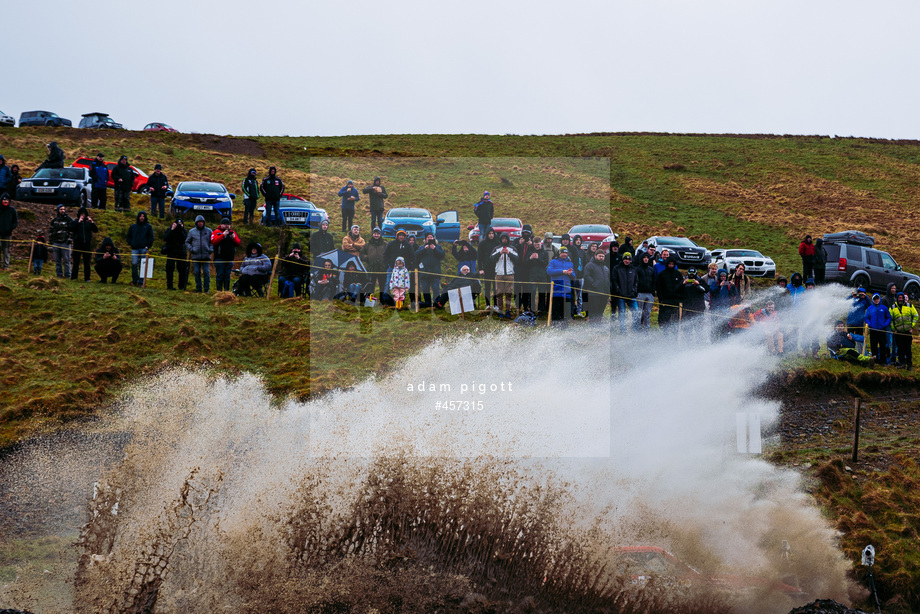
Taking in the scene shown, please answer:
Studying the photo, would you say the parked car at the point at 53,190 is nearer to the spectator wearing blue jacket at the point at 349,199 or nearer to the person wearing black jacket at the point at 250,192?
the person wearing black jacket at the point at 250,192

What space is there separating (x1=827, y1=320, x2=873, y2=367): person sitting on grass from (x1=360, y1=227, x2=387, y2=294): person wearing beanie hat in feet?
32.5

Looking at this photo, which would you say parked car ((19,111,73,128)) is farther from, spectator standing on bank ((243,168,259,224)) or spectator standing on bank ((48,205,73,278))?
spectator standing on bank ((48,205,73,278))

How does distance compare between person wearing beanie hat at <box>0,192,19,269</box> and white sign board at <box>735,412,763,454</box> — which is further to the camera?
person wearing beanie hat at <box>0,192,19,269</box>

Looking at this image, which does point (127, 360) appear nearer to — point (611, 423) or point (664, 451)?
point (611, 423)

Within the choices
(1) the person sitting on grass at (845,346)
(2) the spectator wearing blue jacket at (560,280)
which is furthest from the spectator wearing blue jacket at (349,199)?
(1) the person sitting on grass at (845,346)

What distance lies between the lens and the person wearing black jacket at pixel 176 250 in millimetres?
18359

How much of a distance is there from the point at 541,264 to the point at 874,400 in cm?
752

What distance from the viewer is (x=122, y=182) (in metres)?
24.3

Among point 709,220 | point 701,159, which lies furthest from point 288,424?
point 701,159

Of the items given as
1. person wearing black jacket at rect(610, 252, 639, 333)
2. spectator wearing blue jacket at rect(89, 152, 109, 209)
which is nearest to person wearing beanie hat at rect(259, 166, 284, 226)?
spectator wearing blue jacket at rect(89, 152, 109, 209)

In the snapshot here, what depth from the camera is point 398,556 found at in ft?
40.4

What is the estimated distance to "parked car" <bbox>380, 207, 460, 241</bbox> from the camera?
23.1m

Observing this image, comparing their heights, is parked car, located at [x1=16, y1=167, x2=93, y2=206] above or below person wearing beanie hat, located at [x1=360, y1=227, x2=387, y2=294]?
above

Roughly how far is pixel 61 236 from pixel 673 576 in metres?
15.3
